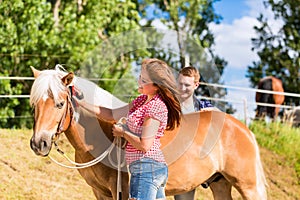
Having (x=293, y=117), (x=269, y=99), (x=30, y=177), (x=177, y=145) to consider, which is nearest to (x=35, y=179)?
(x=30, y=177)

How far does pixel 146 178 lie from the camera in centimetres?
384

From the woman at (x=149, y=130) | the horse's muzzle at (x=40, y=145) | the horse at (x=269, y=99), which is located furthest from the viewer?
the horse at (x=269, y=99)

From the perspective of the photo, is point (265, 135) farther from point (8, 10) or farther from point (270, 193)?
point (8, 10)

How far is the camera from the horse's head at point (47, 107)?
4.21m

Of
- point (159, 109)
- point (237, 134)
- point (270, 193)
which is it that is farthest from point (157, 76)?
point (270, 193)

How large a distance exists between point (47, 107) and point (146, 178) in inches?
39.6

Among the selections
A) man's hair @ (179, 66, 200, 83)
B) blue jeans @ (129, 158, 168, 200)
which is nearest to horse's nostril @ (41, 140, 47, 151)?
blue jeans @ (129, 158, 168, 200)

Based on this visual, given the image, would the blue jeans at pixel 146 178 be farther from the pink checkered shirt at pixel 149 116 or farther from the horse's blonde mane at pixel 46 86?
the horse's blonde mane at pixel 46 86

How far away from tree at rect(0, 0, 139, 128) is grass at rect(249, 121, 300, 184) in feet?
11.6

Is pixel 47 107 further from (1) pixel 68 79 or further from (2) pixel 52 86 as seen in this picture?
(1) pixel 68 79

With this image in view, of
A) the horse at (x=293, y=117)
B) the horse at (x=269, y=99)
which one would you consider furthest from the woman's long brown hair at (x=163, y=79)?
the horse at (x=293, y=117)

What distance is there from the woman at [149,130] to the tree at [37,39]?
29.4 ft

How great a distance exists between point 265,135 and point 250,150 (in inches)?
273

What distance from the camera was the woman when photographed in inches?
149
